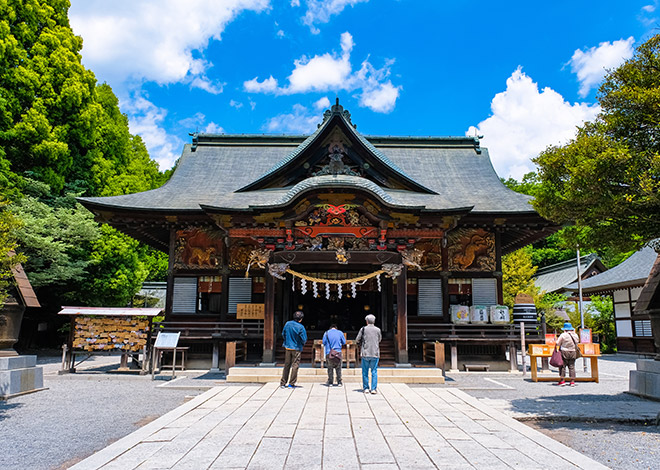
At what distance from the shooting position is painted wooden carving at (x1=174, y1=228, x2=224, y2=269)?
647 inches

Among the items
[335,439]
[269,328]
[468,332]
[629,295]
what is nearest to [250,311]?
[269,328]

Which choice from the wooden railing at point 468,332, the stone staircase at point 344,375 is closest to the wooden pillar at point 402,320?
the wooden railing at point 468,332

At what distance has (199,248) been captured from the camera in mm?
16531

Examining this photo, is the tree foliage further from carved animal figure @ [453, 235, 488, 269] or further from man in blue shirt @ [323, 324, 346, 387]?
carved animal figure @ [453, 235, 488, 269]

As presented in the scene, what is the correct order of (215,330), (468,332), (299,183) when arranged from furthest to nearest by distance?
(468,332)
(215,330)
(299,183)

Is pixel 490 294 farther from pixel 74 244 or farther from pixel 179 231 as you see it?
pixel 74 244

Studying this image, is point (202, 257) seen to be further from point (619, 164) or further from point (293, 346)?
point (619, 164)

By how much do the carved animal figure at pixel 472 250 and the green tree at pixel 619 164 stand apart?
8.29 meters

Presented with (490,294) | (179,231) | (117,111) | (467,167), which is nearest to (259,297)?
(179,231)

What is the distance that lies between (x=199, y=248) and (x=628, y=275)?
21.2 metres

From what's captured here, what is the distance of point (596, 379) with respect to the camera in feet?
41.2

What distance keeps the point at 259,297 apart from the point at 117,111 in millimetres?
18212

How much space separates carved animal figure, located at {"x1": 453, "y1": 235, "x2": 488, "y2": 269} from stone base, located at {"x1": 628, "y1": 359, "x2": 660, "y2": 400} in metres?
6.83

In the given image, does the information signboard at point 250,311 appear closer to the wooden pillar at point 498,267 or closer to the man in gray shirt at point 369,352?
the man in gray shirt at point 369,352
